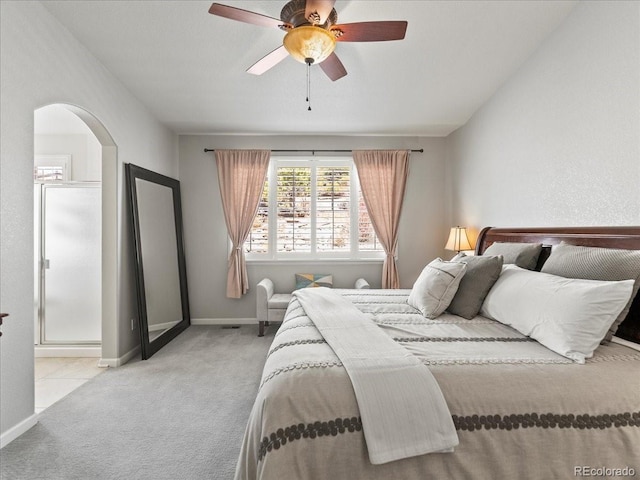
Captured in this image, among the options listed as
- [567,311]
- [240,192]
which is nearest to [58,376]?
[240,192]

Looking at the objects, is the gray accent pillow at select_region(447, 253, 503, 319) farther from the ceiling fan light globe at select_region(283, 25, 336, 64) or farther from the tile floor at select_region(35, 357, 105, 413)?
the tile floor at select_region(35, 357, 105, 413)

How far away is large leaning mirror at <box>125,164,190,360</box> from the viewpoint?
3.42 meters

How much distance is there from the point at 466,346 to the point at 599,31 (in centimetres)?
213

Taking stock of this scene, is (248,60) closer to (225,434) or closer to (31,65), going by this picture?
(31,65)

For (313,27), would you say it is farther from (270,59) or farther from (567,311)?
(567,311)

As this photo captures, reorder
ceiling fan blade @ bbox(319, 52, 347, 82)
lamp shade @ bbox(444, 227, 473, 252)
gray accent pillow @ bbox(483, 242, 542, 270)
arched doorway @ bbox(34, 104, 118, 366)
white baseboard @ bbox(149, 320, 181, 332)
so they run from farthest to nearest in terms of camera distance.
Result: lamp shade @ bbox(444, 227, 473, 252)
white baseboard @ bbox(149, 320, 181, 332)
arched doorway @ bbox(34, 104, 118, 366)
gray accent pillow @ bbox(483, 242, 542, 270)
ceiling fan blade @ bbox(319, 52, 347, 82)

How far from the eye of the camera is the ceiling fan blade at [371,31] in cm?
185

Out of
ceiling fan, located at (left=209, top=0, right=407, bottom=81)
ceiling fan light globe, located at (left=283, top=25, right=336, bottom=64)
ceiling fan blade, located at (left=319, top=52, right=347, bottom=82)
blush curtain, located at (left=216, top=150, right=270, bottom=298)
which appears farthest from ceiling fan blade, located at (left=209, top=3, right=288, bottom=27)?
blush curtain, located at (left=216, top=150, right=270, bottom=298)

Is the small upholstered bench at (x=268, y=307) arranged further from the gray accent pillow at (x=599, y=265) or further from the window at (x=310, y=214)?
the gray accent pillow at (x=599, y=265)

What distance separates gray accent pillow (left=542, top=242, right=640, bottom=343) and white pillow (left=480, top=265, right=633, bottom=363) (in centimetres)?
16

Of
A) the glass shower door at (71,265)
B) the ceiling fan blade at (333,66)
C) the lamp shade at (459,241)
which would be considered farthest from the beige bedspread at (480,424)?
the glass shower door at (71,265)

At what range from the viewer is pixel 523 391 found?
130cm

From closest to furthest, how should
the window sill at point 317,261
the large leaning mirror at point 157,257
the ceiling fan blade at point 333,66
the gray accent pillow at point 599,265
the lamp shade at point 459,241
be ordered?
the gray accent pillow at point 599,265 < the ceiling fan blade at point 333,66 < the large leaning mirror at point 157,257 < the lamp shade at point 459,241 < the window sill at point 317,261

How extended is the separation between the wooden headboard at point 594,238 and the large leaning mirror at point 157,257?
3.57 metres
